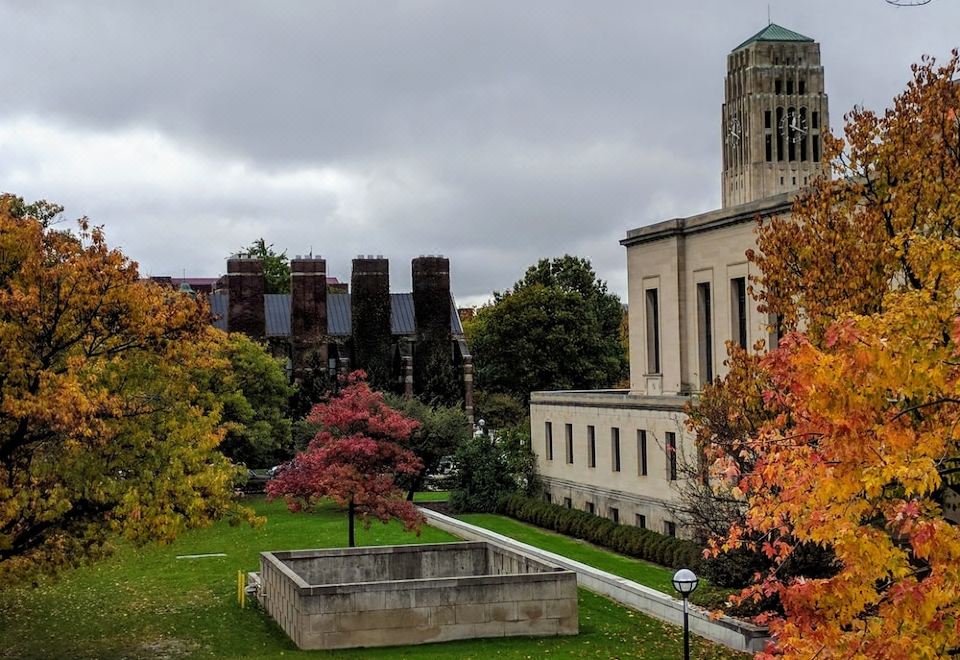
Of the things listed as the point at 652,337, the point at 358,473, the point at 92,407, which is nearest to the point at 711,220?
the point at 652,337

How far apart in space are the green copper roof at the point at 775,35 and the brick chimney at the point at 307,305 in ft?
200

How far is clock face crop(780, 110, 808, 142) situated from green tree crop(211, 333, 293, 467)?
7049 centimetres

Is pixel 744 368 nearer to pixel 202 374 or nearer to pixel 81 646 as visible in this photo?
pixel 81 646

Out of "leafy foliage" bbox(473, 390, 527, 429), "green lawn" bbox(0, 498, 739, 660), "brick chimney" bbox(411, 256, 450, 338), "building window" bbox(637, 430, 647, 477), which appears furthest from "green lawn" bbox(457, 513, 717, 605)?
"brick chimney" bbox(411, 256, 450, 338)

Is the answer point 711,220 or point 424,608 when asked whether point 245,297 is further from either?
point 424,608

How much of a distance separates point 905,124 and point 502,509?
3351 centimetres

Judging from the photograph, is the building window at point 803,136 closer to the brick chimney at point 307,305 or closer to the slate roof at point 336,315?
the slate roof at point 336,315

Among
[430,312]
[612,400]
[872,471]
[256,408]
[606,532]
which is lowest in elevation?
[606,532]

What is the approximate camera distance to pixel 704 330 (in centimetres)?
4497

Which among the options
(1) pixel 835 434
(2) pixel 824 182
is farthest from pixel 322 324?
(1) pixel 835 434

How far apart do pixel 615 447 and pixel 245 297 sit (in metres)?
37.6

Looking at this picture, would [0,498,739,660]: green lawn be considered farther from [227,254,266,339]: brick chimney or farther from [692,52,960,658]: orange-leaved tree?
[227,254,266,339]: brick chimney

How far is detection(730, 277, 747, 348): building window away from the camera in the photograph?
41719 millimetres

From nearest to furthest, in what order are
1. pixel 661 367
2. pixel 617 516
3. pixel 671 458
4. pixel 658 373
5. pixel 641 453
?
pixel 671 458, pixel 641 453, pixel 617 516, pixel 661 367, pixel 658 373
